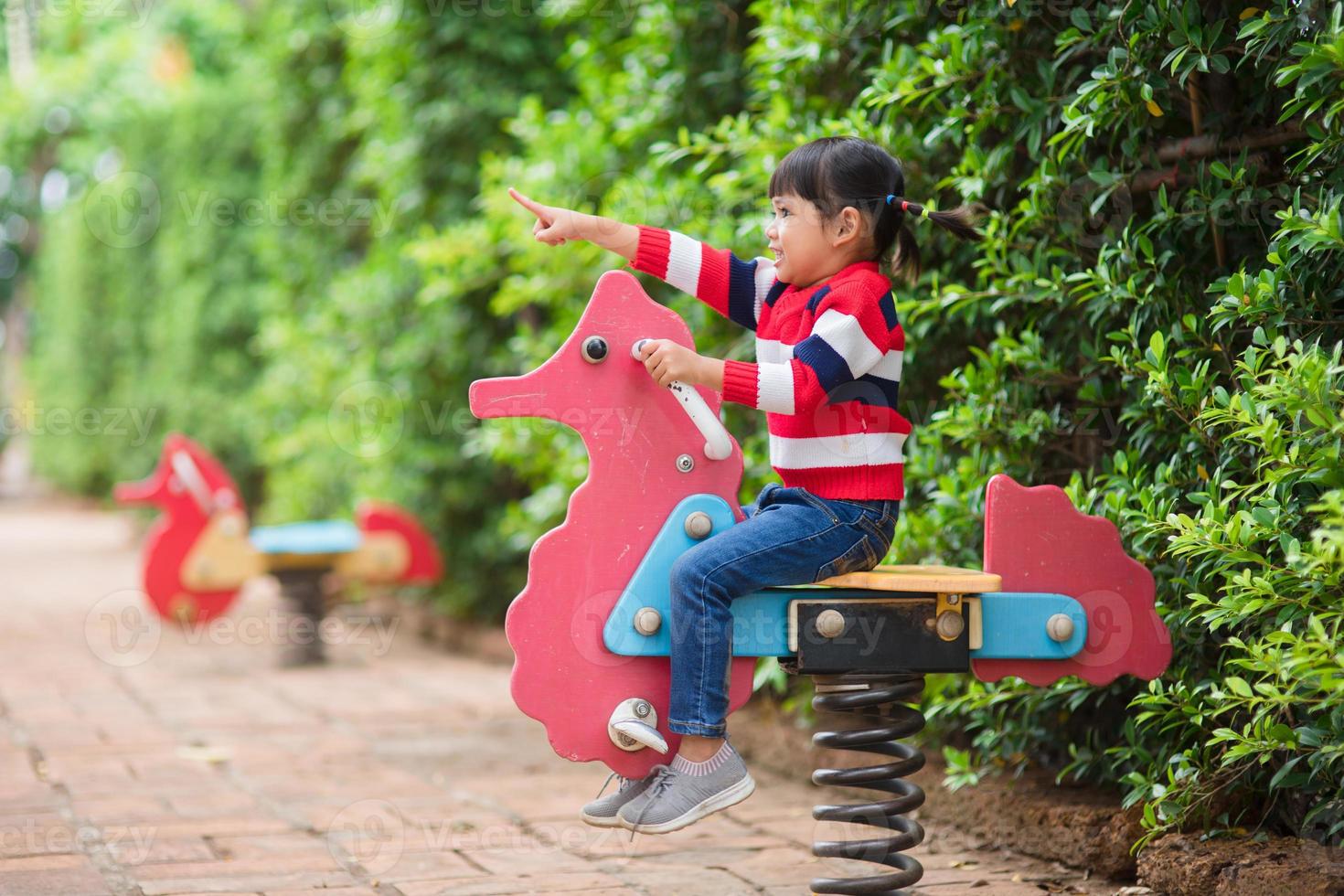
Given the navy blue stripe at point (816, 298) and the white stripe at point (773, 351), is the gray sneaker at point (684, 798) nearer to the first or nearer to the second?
the white stripe at point (773, 351)

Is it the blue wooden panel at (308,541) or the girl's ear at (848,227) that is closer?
the girl's ear at (848,227)

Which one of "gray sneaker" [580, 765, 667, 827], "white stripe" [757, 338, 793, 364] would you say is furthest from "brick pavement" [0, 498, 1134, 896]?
"white stripe" [757, 338, 793, 364]

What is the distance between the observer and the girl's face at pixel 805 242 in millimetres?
2963

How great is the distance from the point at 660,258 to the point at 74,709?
3.96m

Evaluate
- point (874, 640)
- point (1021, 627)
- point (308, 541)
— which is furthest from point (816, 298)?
point (308, 541)

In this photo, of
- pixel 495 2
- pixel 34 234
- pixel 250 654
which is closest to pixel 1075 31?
pixel 495 2

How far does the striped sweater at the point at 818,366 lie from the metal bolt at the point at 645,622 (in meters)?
0.41

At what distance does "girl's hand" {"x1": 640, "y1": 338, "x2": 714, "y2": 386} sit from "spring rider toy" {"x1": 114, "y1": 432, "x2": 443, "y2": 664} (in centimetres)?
454

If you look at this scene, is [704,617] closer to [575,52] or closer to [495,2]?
[575,52]

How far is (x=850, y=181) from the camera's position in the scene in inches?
116

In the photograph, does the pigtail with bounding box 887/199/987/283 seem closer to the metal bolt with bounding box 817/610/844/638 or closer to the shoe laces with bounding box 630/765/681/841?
the metal bolt with bounding box 817/610/844/638

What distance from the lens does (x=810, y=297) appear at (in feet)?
9.64

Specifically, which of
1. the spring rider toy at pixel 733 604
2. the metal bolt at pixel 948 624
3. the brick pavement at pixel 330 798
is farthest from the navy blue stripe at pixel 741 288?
the brick pavement at pixel 330 798

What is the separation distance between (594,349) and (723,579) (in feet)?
1.83
